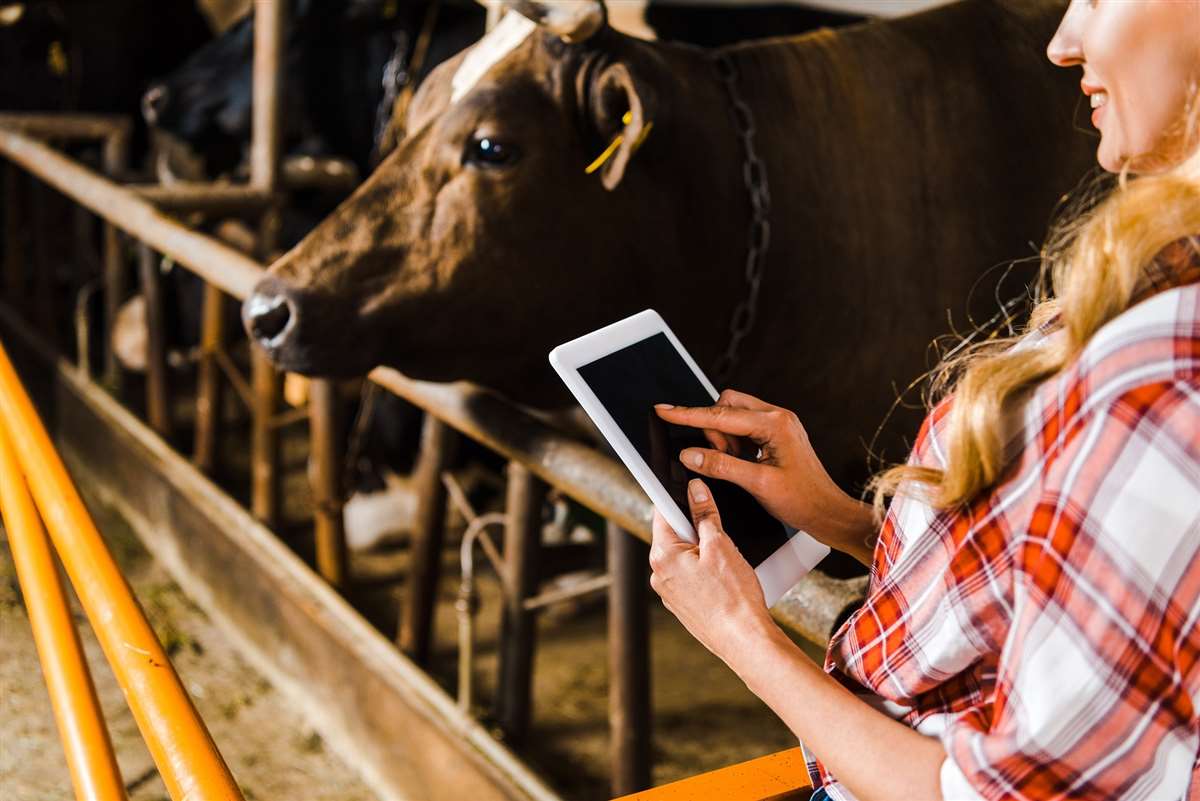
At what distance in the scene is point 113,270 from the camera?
429cm

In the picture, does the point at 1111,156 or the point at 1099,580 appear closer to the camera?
the point at 1099,580

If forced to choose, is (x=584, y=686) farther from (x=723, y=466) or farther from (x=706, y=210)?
(x=723, y=466)

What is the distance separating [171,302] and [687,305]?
351 cm

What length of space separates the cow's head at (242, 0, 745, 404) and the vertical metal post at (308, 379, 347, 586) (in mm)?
621

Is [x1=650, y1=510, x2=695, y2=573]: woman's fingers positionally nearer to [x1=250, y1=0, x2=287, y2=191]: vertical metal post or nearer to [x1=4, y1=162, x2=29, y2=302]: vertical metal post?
[x1=250, y1=0, x2=287, y2=191]: vertical metal post

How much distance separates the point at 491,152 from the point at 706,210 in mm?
415

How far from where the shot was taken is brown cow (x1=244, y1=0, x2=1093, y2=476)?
2.17 meters

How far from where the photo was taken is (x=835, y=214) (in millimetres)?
2461

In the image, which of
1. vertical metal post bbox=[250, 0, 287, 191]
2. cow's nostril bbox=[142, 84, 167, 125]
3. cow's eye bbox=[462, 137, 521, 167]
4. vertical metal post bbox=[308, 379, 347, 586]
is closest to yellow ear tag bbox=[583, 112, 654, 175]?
cow's eye bbox=[462, 137, 521, 167]

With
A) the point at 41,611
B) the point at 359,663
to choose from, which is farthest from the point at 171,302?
the point at 41,611

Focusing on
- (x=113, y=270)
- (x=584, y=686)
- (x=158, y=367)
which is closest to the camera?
(x=584, y=686)

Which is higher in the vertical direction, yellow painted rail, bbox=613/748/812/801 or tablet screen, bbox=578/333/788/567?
tablet screen, bbox=578/333/788/567

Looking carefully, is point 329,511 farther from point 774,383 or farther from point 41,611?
point 41,611

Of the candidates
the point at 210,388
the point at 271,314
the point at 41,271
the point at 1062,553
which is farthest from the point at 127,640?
the point at 41,271
